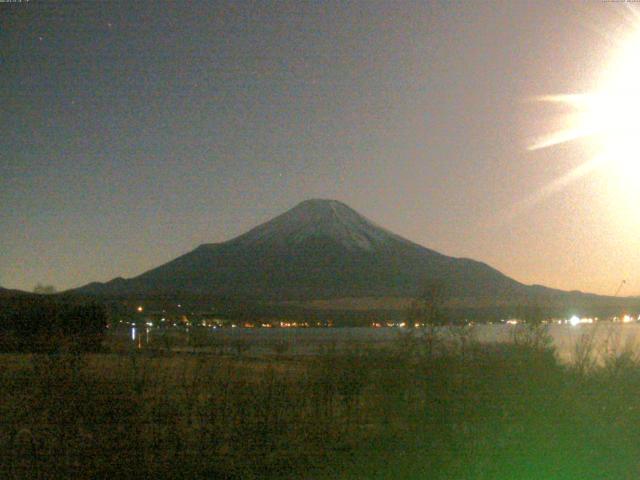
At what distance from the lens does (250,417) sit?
9.67m

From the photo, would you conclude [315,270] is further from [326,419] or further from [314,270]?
[326,419]

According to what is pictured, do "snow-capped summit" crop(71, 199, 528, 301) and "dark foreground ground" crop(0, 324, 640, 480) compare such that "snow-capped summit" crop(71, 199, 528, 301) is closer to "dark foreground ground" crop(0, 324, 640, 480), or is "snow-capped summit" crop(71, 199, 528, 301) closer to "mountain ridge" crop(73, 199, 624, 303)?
"mountain ridge" crop(73, 199, 624, 303)

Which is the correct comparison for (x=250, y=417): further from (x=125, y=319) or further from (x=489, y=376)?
(x=125, y=319)

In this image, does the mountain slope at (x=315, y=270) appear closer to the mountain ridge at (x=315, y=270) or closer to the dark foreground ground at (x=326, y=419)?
the mountain ridge at (x=315, y=270)

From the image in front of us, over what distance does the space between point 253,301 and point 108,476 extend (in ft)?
231

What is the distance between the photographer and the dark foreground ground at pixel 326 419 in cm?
873

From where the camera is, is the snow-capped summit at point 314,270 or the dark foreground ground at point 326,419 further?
the snow-capped summit at point 314,270

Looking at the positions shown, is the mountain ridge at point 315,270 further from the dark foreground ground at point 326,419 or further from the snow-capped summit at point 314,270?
the dark foreground ground at point 326,419

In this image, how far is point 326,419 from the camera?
402 inches

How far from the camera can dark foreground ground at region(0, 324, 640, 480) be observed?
28.6 feet

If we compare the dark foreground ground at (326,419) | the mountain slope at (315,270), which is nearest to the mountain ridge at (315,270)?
the mountain slope at (315,270)

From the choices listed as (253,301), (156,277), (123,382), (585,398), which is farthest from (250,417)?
(156,277)

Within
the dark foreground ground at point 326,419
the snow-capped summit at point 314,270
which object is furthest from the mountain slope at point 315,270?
the dark foreground ground at point 326,419

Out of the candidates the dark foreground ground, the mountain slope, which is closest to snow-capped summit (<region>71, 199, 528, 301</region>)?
the mountain slope
